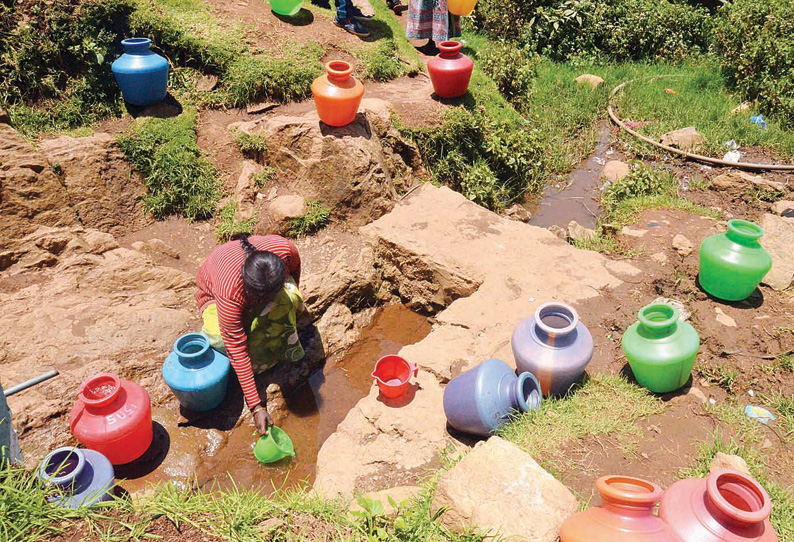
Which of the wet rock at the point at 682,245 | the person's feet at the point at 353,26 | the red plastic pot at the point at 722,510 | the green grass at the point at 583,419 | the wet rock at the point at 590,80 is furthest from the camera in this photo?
the wet rock at the point at 590,80

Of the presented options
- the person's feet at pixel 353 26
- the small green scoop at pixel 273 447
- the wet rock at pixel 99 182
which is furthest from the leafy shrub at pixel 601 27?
the small green scoop at pixel 273 447

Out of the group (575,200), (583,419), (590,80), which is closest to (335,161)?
(575,200)

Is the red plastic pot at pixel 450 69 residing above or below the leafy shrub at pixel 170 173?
above

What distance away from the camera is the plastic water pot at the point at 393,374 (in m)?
4.24

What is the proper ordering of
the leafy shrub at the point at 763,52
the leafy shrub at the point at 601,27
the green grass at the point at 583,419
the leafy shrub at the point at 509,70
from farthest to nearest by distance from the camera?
the leafy shrub at the point at 601,27, the leafy shrub at the point at 509,70, the leafy shrub at the point at 763,52, the green grass at the point at 583,419

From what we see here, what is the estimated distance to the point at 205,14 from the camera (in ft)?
24.2

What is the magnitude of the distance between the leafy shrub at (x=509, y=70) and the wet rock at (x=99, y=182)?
16.6ft

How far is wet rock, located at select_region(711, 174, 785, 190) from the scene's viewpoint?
22.2ft

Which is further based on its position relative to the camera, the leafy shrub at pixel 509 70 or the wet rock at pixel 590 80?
the wet rock at pixel 590 80

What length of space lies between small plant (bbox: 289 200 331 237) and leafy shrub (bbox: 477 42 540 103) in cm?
381

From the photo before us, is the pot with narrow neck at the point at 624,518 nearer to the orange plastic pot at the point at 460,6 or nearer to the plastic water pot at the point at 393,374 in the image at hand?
the plastic water pot at the point at 393,374

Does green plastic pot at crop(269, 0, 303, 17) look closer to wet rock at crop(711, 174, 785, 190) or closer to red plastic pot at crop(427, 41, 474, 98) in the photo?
red plastic pot at crop(427, 41, 474, 98)

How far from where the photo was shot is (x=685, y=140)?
780 centimetres

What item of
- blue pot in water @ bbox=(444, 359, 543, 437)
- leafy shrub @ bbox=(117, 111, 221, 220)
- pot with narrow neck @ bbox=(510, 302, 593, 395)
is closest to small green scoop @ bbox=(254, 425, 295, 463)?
blue pot in water @ bbox=(444, 359, 543, 437)
